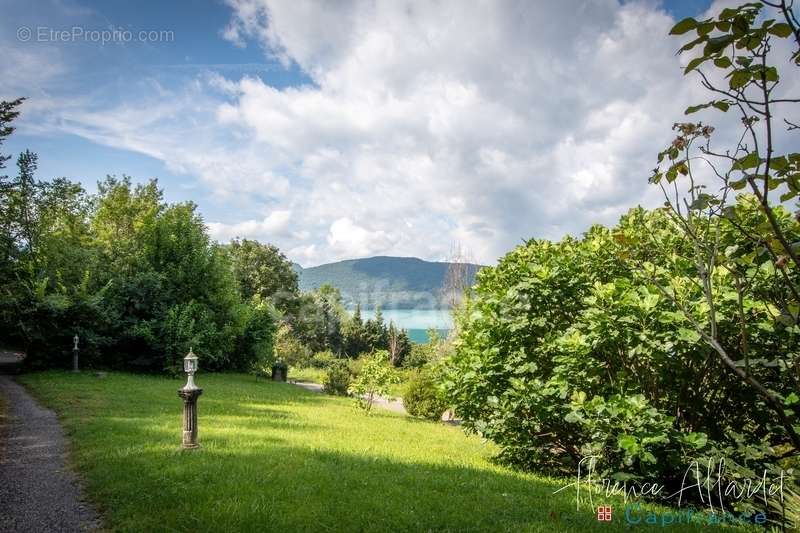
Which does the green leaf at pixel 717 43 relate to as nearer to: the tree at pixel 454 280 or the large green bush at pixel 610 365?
the large green bush at pixel 610 365

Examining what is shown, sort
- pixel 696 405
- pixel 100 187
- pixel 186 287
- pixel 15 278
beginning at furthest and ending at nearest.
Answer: pixel 100 187 < pixel 186 287 < pixel 15 278 < pixel 696 405

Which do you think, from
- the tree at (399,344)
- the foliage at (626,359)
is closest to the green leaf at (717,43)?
the foliage at (626,359)

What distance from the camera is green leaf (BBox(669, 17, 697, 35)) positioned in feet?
5.69

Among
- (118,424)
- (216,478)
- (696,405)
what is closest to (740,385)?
(696,405)

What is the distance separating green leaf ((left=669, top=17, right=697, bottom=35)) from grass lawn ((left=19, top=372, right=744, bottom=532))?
196 inches

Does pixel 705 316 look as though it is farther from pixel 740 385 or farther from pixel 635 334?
pixel 740 385

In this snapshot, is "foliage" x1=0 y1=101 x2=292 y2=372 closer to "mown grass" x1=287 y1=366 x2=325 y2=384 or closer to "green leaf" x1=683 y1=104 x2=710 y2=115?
"mown grass" x1=287 y1=366 x2=325 y2=384

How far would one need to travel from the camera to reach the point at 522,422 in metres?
7.20

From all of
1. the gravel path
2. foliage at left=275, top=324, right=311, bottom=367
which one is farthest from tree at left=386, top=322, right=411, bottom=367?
the gravel path

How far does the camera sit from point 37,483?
7.04 m

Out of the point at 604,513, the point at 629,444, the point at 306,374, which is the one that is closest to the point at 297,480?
the point at 604,513

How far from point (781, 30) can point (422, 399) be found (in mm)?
17304

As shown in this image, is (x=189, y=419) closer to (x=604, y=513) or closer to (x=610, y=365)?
(x=604, y=513)

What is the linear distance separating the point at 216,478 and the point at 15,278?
2095cm
